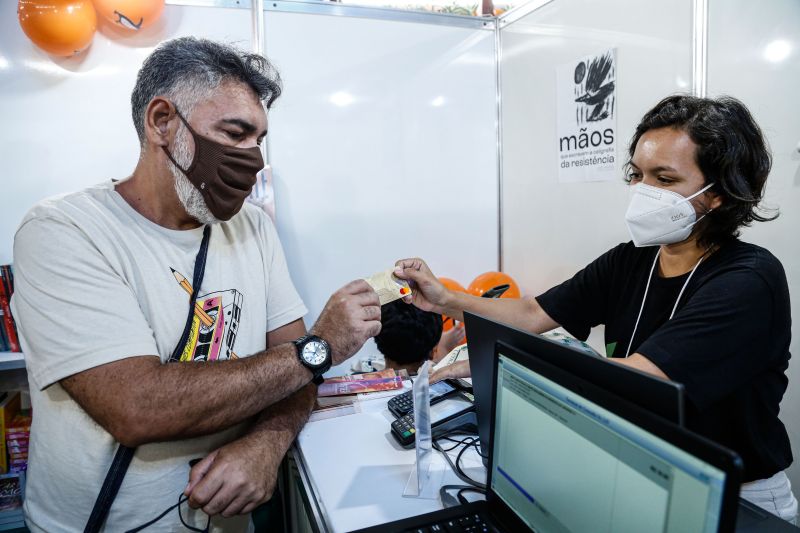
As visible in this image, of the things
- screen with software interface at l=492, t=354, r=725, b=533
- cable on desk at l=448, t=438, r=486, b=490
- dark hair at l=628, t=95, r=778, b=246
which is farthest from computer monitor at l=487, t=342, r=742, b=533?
dark hair at l=628, t=95, r=778, b=246

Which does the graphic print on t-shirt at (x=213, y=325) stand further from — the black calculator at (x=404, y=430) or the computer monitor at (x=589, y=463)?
the computer monitor at (x=589, y=463)

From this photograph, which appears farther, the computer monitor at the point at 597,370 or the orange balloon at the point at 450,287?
the orange balloon at the point at 450,287

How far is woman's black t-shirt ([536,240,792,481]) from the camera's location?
1.15m

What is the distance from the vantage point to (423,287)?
1846 mm

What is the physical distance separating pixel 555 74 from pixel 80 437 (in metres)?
2.78

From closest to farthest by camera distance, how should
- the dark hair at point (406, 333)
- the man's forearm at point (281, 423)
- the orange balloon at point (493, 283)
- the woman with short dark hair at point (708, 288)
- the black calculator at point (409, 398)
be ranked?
the woman with short dark hair at point (708, 288) < the man's forearm at point (281, 423) < the black calculator at point (409, 398) < the dark hair at point (406, 333) < the orange balloon at point (493, 283)

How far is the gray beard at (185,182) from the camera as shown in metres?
1.32

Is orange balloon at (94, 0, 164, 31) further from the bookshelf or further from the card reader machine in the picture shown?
the card reader machine

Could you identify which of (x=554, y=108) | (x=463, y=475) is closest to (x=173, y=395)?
(x=463, y=475)

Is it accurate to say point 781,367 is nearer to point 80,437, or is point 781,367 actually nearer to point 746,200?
point 746,200

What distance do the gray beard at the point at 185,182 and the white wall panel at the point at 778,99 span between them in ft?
6.49

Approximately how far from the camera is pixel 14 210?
2473 mm

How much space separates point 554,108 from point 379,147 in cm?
108

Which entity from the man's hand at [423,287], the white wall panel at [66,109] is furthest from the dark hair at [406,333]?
the white wall panel at [66,109]
